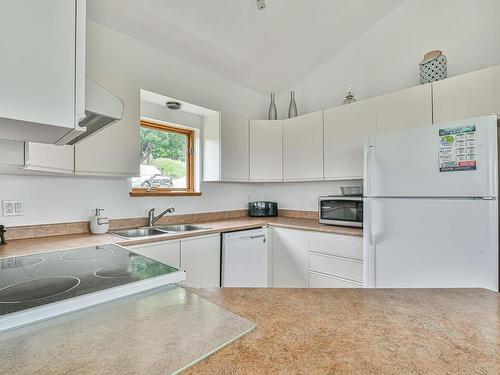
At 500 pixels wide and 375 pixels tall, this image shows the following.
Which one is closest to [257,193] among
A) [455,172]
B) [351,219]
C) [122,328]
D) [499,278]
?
[351,219]

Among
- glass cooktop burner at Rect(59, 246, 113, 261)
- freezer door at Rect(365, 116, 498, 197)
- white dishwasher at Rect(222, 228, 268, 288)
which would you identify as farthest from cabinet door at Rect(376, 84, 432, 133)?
glass cooktop burner at Rect(59, 246, 113, 261)

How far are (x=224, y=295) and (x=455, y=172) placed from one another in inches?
61.4

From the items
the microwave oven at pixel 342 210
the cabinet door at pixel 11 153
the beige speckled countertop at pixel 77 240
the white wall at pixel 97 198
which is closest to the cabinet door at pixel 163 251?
the beige speckled countertop at pixel 77 240

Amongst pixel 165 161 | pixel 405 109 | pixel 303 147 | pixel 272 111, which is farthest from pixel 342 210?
pixel 165 161

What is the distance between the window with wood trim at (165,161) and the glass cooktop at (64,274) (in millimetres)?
1137

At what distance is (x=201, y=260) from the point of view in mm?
2133

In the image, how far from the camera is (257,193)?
346 centimetres

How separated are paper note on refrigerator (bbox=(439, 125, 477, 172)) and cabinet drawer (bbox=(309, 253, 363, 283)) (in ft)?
3.17

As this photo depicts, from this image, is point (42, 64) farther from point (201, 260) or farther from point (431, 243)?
point (431, 243)

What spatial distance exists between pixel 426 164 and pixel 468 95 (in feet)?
2.30

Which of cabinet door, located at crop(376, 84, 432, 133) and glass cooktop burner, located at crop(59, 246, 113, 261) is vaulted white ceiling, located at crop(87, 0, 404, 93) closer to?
cabinet door, located at crop(376, 84, 432, 133)

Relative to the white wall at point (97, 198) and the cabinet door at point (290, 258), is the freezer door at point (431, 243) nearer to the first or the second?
the cabinet door at point (290, 258)

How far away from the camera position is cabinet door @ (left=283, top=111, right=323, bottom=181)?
270 cm

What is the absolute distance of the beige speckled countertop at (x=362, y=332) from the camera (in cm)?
47
